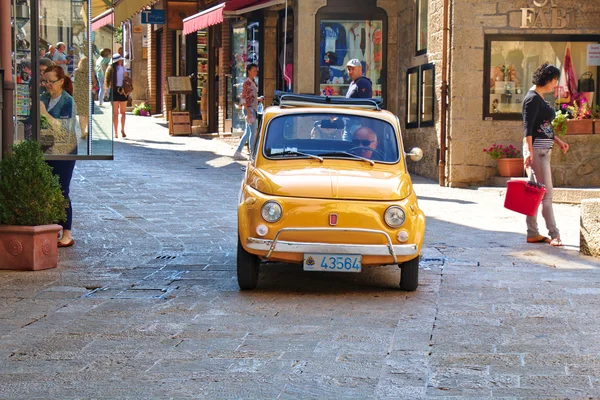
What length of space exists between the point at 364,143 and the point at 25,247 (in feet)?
10.1

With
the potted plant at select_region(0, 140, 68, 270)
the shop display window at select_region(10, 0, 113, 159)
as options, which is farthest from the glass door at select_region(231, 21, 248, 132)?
the potted plant at select_region(0, 140, 68, 270)

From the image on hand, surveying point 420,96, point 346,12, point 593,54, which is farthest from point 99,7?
point 346,12

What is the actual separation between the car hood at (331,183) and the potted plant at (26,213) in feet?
6.34

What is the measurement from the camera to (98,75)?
1154cm

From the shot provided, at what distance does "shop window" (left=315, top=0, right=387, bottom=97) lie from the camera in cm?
2142

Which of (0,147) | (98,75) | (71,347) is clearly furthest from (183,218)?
(71,347)

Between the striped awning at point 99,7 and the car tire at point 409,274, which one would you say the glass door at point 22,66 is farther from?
the car tire at point 409,274

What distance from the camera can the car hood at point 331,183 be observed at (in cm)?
841

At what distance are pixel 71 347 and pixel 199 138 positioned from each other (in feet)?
69.2

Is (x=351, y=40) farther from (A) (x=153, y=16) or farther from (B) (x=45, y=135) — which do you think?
(B) (x=45, y=135)

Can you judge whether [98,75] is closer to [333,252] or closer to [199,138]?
[333,252]

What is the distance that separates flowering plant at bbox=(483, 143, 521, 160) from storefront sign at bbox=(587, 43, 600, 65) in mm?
2010

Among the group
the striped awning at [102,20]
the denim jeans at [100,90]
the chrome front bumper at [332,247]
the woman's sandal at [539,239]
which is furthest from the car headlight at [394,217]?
the striped awning at [102,20]

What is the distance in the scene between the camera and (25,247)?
948 cm
